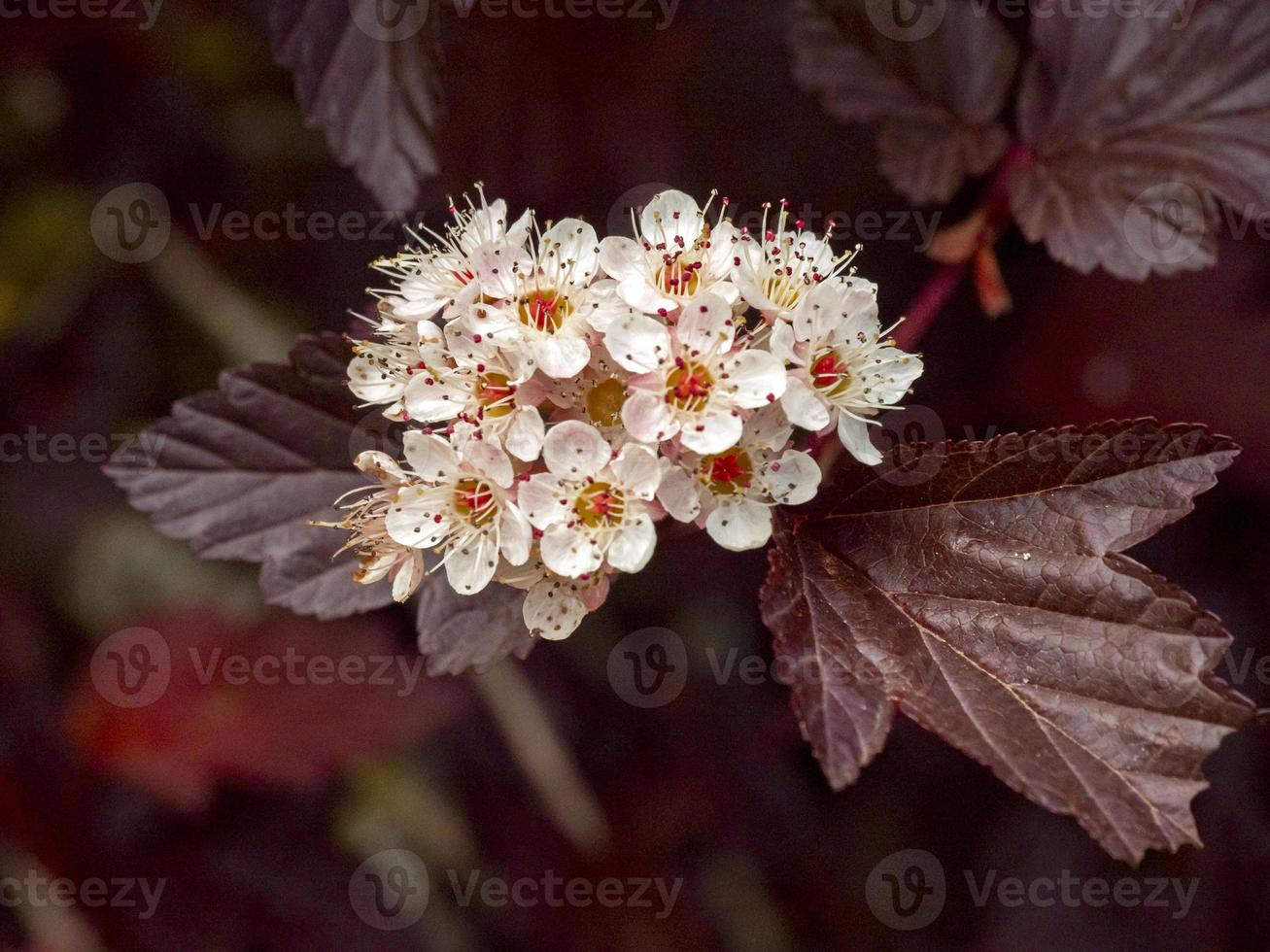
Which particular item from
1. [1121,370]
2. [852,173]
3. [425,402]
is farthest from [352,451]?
[1121,370]

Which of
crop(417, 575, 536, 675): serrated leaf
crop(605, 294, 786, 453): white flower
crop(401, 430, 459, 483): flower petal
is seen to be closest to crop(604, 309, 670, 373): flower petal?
crop(605, 294, 786, 453): white flower

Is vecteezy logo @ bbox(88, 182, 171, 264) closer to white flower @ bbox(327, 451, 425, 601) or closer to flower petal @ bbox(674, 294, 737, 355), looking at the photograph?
white flower @ bbox(327, 451, 425, 601)

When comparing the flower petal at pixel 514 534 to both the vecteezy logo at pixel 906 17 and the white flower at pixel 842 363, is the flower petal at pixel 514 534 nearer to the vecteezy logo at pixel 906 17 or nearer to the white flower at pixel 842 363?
the white flower at pixel 842 363

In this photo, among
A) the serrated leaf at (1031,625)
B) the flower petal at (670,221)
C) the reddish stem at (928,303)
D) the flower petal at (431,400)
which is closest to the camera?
the serrated leaf at (1031,625)

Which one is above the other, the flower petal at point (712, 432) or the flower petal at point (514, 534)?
the flower petal at point (712, 432)

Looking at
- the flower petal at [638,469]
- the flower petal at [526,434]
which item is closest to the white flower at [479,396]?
the flower petal at [526,434]

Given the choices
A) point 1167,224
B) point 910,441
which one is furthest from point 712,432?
point 1167,224
